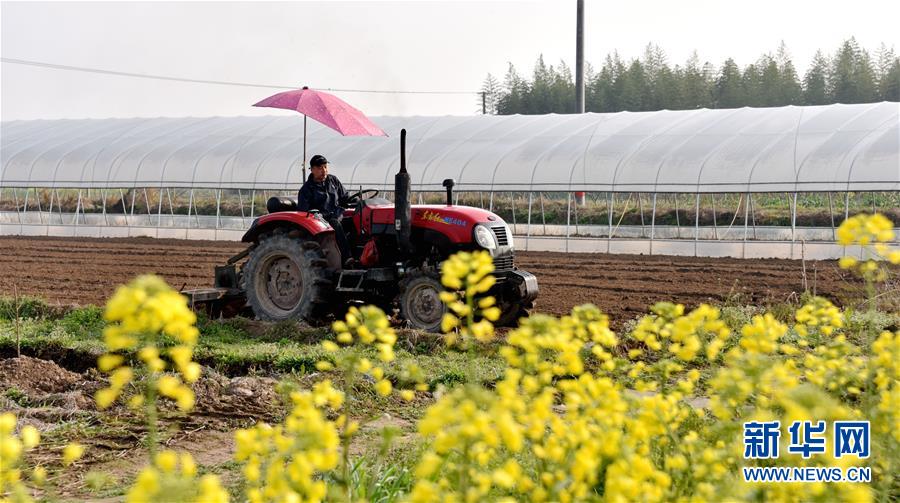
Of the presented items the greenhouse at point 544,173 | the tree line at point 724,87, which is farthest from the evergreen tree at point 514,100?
the greenhouse at point 544,173

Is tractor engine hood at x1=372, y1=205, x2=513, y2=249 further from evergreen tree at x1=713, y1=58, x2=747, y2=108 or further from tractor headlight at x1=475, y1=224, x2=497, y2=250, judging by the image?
evergreen tree at x1=713, y1=58, x2=747, y2=108

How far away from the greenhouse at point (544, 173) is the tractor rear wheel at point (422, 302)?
33.1 feet

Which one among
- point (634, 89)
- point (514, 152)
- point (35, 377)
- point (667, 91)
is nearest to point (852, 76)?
point (667, 91)

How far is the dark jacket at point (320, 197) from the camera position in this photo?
10.0 meters

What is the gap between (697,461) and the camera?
3.47 meters

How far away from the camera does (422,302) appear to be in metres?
9.71

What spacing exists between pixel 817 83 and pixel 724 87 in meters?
6.18

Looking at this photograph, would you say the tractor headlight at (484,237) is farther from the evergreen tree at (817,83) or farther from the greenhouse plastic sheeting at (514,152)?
the evergreen tree at (817,83)

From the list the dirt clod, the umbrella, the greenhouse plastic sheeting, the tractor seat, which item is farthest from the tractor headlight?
the greenhouse plastic sheeting

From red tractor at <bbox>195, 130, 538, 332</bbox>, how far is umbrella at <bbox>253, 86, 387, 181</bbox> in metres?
0.67

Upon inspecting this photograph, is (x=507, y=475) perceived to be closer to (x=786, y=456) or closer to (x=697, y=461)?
(x=786, y=456)

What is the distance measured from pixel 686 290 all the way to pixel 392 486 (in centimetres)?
1070

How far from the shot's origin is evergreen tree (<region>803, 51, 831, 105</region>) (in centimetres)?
6681

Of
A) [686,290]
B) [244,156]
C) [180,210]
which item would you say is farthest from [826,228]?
[180,210]
